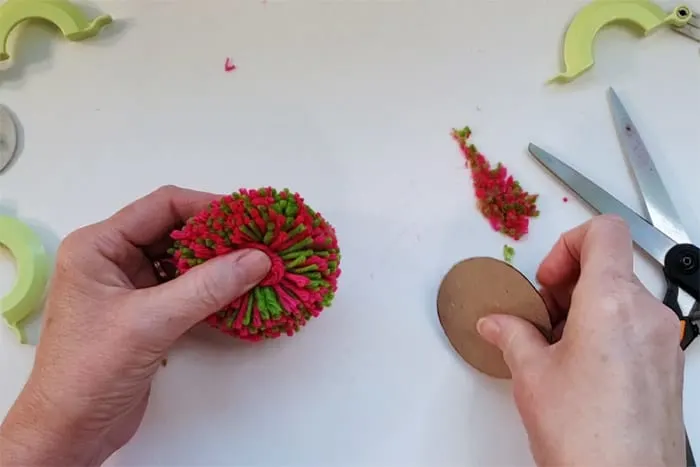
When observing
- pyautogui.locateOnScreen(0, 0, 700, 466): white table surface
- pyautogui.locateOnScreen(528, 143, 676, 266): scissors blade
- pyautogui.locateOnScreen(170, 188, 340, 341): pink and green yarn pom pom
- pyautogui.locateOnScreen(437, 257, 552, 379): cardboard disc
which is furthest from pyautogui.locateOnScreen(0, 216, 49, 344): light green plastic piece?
pyautogui.locateOnScreen(528, 143, 676, 266): scissors blade

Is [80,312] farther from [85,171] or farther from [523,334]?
[523,334]

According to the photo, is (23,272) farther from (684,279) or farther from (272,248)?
(684,279)

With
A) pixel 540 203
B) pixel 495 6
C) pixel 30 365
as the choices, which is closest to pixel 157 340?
pixel 30 365

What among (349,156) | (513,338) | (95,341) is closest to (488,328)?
(513,338)

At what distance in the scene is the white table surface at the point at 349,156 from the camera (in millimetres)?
814

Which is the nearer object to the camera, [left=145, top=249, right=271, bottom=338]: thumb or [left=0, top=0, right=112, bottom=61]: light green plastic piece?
[left=145, top=249, right=271, bottom=338]: thumb

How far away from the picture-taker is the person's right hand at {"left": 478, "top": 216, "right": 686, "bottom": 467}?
65 cm

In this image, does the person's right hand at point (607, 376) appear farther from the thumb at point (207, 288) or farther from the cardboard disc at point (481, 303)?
the thumb at point (207, 288)

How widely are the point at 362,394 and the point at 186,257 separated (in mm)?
232

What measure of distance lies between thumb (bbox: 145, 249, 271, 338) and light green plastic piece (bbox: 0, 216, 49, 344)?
21 centimetres

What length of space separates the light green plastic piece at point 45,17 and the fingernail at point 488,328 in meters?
0.54

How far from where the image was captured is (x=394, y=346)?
2.73 ft

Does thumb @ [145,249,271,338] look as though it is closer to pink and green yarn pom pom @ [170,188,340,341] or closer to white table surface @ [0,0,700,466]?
pink and green yarn pom pom @ [170,188,340,341]

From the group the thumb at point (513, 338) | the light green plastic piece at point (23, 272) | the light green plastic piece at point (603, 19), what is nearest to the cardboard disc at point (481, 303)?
the thumb at point (513, 338)
